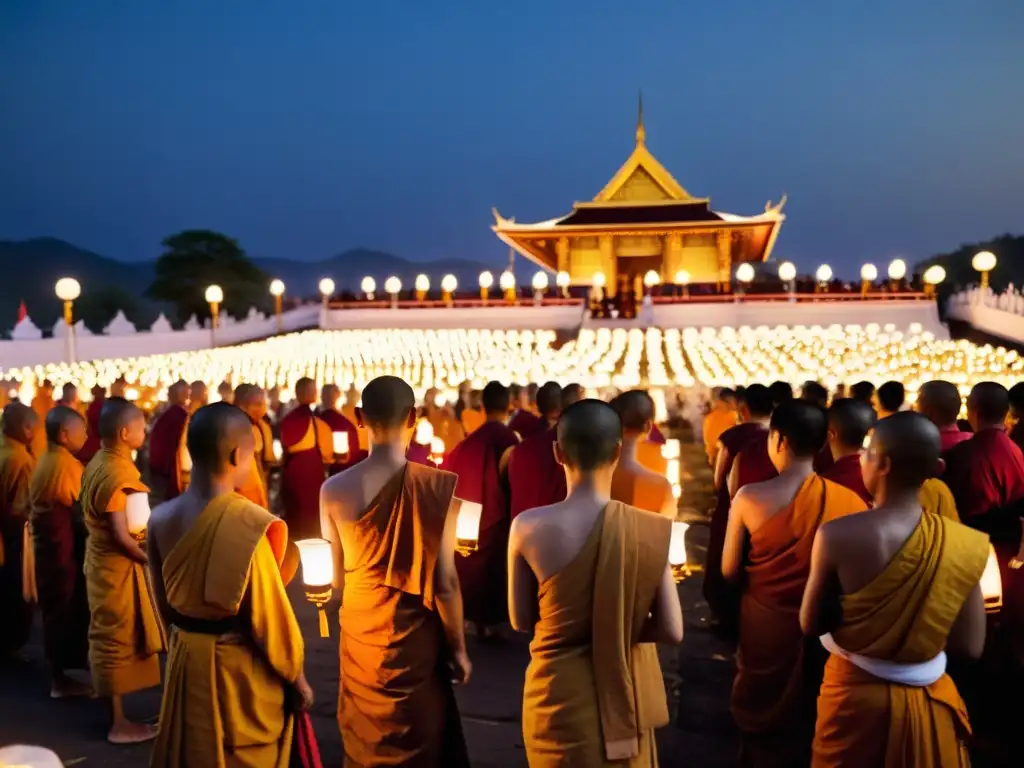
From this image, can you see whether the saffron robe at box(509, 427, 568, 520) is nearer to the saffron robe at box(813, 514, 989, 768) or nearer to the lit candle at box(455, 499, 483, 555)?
the lit candle at box(455, 499, 483, 555)

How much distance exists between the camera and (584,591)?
2.24 metres

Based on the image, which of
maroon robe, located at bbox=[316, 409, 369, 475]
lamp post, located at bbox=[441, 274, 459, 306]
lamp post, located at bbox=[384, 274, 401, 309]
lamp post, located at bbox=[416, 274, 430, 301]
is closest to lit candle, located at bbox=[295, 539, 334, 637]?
maroon robe, located at bbox=[316, 409, 369, 475]

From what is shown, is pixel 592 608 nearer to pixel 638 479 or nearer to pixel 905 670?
pixel 905 670

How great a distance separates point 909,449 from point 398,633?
64.6 inches

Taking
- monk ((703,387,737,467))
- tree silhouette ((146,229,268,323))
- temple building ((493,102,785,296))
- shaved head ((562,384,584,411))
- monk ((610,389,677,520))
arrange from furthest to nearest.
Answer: tree silhouette ((146,229,268,323))
temple building ((493,102,785,296))
monk ((703,387,737,467))
shaved head ((562,384,584,411))
monk ((610,389,677,520))

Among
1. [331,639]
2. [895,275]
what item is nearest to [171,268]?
[895,275]

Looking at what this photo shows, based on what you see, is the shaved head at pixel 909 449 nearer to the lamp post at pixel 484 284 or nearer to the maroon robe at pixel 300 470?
the maroon robe at pixel 300 470

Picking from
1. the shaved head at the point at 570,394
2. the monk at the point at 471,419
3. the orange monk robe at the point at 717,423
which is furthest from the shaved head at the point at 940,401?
the monk at the point at 471,419

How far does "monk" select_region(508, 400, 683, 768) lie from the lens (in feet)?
7.31

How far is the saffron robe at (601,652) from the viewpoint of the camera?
222 cm

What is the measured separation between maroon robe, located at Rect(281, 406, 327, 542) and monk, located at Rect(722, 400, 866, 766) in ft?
13.6

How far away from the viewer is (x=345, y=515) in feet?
9.16

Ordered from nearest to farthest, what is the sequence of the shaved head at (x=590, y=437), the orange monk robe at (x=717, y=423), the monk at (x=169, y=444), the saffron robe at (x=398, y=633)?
the shaved head at (x=590, y=437) < the saffron robe at (x=398, y=633) < the monk at (x=169, y=444) < the orange monk robe at (x=717, y=423)

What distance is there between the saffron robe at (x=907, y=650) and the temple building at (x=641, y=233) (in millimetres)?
29440
